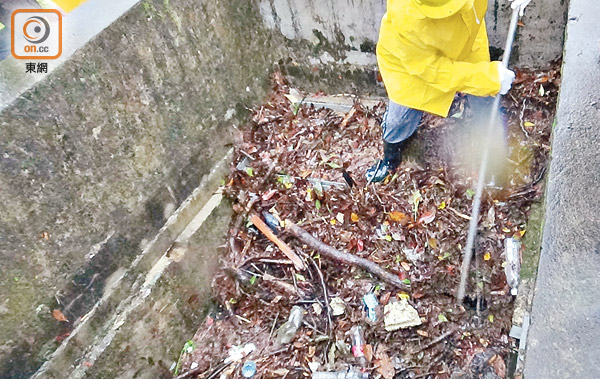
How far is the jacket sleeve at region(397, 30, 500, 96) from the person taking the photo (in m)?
3.26

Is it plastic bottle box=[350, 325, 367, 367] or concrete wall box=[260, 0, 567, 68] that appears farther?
concrete wall box=[260, 0, 567, 68]

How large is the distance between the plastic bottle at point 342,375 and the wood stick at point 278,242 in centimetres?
92

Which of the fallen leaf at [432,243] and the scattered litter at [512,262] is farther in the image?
the fallen leaf at [432,243]

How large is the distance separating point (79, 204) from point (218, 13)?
221 cm

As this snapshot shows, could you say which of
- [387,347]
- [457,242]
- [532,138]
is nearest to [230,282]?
[387,347]

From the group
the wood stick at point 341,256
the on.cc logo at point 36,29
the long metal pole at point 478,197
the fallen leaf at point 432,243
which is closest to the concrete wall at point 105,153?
the on.cc logo at point 36,29

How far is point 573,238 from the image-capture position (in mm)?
2336

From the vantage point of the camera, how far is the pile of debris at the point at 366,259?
3611 millimetres

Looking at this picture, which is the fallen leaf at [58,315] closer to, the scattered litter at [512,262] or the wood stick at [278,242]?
the wood stick at [278,242]

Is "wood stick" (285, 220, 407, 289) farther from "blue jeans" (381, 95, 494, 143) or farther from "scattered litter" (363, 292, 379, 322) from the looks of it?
"blue jeans" (381, 95, 494, 143)

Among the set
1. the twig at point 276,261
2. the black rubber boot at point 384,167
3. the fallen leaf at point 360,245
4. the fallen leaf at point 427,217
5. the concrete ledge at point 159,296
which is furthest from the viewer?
the black rubber boot at point 384,167

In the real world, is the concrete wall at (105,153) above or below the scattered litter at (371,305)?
above

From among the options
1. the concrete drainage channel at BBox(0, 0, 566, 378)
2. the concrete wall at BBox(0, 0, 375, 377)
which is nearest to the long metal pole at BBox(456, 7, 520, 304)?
the concrete drainage channel at BBox(0, 0, 566, 378)

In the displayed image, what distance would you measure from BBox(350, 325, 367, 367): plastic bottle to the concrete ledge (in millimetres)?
1408
